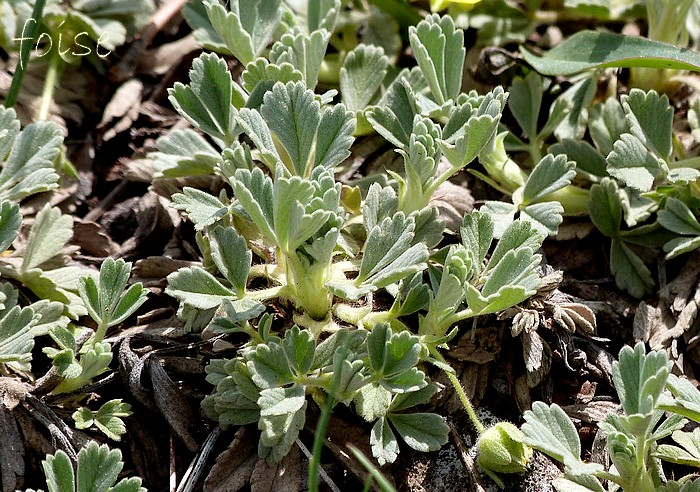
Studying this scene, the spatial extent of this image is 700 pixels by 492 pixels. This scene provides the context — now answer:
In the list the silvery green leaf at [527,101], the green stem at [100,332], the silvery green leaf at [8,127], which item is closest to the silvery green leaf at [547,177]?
the silvery green leaf at [527,101]

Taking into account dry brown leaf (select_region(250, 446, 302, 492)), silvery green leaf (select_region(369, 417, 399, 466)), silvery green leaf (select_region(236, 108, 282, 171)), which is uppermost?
silvery green leaf (select_region(236, 108, 282, 171))

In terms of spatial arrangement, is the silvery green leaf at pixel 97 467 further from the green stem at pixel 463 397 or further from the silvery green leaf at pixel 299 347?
the green stem at pixel 463 397

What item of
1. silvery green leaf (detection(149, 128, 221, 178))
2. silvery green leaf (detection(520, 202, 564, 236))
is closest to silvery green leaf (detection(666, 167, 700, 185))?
silvery green leaf (detection(520, 202, 564, 236))

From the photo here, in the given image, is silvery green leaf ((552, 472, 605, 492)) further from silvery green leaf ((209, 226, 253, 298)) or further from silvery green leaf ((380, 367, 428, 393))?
silvery green leaf ((209, 226, 253, 298))

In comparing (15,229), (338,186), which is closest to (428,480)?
(338,186)

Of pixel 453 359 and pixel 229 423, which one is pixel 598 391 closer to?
pixel 453 359

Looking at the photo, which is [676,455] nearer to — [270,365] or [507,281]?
[507,281]
